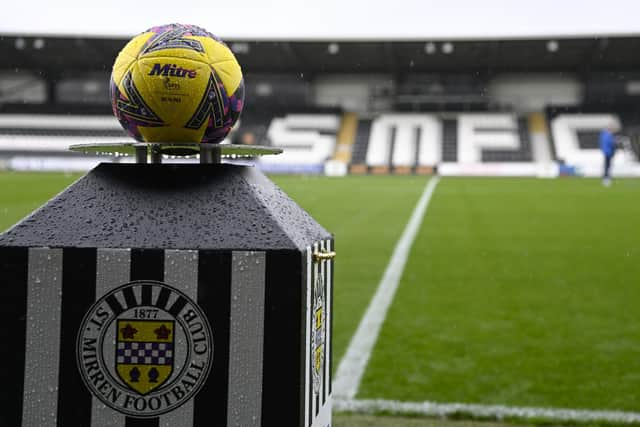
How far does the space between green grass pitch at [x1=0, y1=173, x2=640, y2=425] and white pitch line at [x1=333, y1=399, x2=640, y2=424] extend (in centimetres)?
7

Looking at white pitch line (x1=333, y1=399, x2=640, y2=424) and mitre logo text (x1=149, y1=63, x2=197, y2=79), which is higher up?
mitre logo text (x1=149, y1=63, x2=197, y2=79)

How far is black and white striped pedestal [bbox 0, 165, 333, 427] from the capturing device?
141cm

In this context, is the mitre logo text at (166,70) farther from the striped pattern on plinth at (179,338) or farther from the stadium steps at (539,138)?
the stadium steps at (539,138)

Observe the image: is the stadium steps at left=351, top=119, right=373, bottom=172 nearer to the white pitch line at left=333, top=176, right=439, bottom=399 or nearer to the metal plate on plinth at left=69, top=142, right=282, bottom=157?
the white pitch line at left=333, top=176, right=439, bottom=399

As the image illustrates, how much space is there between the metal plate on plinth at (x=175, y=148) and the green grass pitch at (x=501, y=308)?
59.6 inches

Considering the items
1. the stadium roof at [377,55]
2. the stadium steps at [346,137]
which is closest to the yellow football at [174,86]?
the stadium steps at [346,137]

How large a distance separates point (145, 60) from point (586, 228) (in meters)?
8.45

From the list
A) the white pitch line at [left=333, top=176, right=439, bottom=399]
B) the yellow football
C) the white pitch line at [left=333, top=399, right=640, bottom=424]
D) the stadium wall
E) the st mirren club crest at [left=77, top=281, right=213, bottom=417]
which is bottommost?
the white pitch line at [left=333, top=399, right=640, bottom=424]

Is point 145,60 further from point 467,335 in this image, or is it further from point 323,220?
point 323,220

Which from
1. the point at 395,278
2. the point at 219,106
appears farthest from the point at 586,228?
the point at 219,106

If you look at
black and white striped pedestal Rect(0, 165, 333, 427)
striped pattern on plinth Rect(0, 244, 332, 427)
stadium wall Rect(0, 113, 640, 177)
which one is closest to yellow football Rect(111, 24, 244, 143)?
black and white striped pedestal Rect(0, 165, 333, 427)

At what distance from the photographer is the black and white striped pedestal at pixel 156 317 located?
4.63 ft

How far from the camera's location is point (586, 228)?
9242 millimetres

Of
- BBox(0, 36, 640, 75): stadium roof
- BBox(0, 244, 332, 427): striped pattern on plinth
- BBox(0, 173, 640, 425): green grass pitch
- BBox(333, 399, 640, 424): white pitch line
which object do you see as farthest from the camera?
BBox(0, 36, 640, 75): stadium roof
